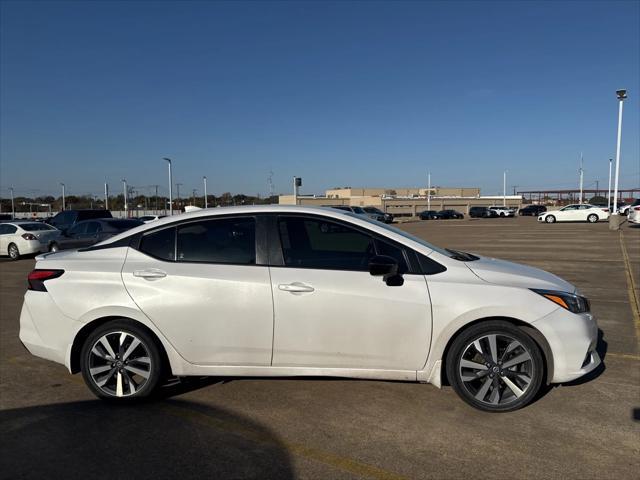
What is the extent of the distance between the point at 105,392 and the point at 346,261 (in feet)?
7.69

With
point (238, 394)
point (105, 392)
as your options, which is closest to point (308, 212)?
point (238, 394)

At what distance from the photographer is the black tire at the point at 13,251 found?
15.9 metres

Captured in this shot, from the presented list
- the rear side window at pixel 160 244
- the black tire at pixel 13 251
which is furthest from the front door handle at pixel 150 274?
the black tire at pixel 13 251

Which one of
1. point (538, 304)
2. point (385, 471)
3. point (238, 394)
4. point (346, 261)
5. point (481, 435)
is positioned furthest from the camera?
point (238, 394)

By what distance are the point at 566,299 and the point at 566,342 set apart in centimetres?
35

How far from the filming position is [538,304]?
3.59m

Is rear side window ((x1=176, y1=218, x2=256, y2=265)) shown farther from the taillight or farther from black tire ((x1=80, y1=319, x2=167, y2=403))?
the taillight

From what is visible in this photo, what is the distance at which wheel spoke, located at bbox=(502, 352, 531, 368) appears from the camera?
3.59 meters

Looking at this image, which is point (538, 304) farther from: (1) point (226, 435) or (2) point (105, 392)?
(2) point (105, 392)

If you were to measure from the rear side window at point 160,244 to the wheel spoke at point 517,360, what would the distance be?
2895mm

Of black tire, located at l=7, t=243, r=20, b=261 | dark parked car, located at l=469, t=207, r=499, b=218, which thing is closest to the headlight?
black tire, located at l=7, t=243, r=20, b=261

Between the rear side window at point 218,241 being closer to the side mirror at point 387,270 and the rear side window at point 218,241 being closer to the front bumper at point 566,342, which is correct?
the side mirror at point 387,270

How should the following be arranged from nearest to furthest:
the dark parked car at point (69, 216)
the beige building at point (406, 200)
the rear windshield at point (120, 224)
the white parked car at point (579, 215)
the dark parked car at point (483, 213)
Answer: the rear windshield at point (120, 224) → the dark parked car at point (69, 216) → the white parked car at point (579, 215) → the dark parked car at point (483, 213) → the beige building at point (406, 200)

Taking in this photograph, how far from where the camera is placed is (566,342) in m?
3.58
